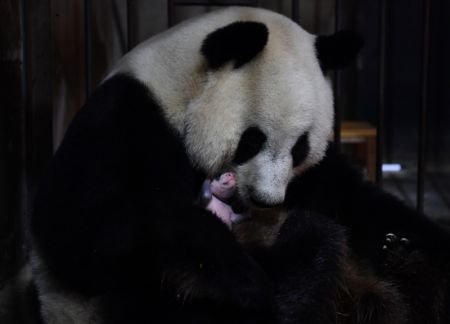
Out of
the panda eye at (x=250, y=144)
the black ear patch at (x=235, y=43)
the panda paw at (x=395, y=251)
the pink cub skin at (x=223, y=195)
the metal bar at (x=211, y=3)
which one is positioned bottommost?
the panda paw at (x=395, y=251)

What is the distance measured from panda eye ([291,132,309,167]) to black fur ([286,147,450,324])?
0.60ft

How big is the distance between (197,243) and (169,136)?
319 millimetres

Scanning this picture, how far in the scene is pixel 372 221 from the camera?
2393 mm

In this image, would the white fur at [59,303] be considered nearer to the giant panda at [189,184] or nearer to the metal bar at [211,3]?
the giant panda at [189,184]

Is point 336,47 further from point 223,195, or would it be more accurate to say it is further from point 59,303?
point 59,303

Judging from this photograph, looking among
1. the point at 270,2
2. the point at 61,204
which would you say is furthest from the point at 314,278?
the point at 270,2

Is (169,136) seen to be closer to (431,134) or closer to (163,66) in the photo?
(163,66)

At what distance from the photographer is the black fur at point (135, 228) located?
6.00 ft

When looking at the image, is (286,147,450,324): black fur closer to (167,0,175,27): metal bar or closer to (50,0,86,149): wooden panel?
(167,0,175,27): metal bar

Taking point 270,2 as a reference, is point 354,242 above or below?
below

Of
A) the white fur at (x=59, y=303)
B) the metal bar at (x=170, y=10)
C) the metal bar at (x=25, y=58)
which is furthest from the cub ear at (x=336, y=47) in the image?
the metal bar at (x=25, y=58)

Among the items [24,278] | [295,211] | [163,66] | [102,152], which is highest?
[163,66]

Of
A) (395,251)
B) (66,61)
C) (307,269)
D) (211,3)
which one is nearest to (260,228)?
(307,269)

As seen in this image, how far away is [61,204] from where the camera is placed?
1.98 meters
